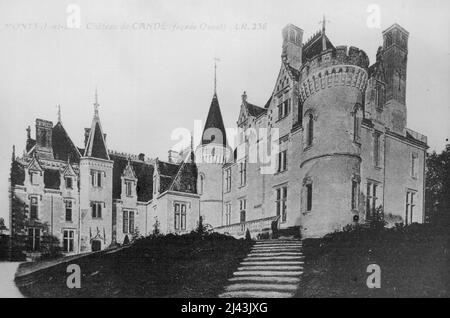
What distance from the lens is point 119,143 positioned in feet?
23.4

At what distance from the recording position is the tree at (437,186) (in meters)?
6.62

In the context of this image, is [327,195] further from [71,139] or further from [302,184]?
[71,139]

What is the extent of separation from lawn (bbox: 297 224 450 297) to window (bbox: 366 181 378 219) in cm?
35

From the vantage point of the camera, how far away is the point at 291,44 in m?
6.68

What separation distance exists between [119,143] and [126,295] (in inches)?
117

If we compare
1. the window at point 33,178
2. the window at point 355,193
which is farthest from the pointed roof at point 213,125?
the window at point 33,178

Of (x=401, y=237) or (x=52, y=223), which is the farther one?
(x=52, y=223)

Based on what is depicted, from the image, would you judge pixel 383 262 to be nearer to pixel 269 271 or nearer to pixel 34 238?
pixel 269 271

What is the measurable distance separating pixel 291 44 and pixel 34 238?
20.8ft

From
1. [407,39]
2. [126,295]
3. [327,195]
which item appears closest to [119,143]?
[126,295]

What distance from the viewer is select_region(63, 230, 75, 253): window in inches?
279

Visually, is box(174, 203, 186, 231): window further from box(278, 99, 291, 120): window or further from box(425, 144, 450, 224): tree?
box(425, 144, 450, 224): tree

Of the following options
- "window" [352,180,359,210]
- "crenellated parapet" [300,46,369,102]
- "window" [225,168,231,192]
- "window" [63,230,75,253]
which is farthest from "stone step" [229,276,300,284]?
"crenellated parapet" [300,46,369,102]

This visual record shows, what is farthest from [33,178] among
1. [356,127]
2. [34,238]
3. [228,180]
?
[356,127]
